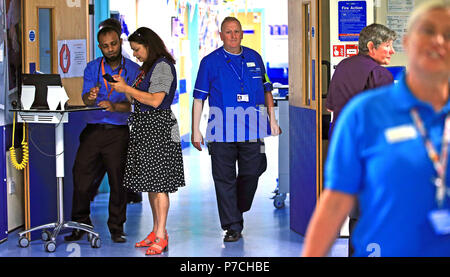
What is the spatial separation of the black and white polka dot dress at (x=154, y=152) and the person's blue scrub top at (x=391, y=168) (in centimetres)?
335

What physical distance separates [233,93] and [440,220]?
3.85 m

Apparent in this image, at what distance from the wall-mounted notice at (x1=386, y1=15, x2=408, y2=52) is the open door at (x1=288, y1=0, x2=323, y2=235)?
0.60m

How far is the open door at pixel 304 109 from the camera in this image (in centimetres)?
568

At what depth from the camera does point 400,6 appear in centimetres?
595

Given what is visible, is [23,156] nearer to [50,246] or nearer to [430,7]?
[50,246]

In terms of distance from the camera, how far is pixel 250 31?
1631 centimetres

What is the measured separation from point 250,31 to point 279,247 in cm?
1098

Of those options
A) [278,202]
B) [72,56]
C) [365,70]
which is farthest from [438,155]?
[278,202]

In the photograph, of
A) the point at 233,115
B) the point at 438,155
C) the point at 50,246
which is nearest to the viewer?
the point at 438,155

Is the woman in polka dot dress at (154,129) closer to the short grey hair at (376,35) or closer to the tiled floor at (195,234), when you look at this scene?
the tiled floor at (195,234)

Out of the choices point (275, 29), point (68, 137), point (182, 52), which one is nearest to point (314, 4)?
point (68, 137)

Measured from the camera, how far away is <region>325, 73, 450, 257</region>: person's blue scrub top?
2.00 metres

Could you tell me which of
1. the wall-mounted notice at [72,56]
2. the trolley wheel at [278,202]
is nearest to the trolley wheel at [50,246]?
the wall-mounted notice at [72,56]
